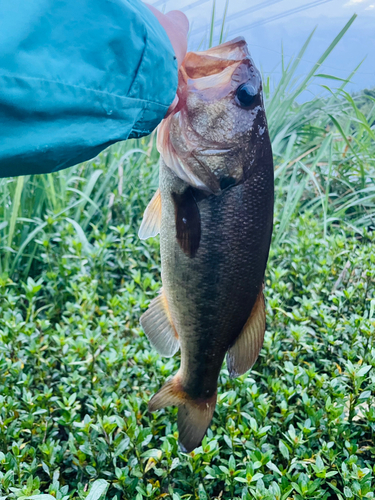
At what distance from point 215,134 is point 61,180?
75.9 inches

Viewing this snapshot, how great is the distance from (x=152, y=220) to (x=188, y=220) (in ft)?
0.55

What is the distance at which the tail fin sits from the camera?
50.5 inches

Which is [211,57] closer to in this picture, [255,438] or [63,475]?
[255,438]

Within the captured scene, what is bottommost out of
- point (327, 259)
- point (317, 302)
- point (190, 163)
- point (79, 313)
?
point (79, 313)

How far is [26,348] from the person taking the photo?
1.83 meters

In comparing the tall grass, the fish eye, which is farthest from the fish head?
the tall grass

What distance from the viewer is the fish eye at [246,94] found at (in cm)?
115

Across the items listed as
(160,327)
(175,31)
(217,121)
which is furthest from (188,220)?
(175,31)

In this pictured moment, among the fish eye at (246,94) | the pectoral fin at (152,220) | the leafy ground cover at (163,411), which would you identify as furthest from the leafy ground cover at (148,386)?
the fish eye at (246,94)

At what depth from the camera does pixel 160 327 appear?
1373mm

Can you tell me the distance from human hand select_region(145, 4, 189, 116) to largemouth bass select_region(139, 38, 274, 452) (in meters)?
0.03

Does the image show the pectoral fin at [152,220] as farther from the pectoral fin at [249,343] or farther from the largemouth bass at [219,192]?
the pectoral fin at [249,343]

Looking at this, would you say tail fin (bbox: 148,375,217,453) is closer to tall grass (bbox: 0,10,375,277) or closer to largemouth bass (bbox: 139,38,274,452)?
largemouth bass (bbox: 139,38,274,452)

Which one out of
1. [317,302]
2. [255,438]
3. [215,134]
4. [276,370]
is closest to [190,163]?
[215,134]
